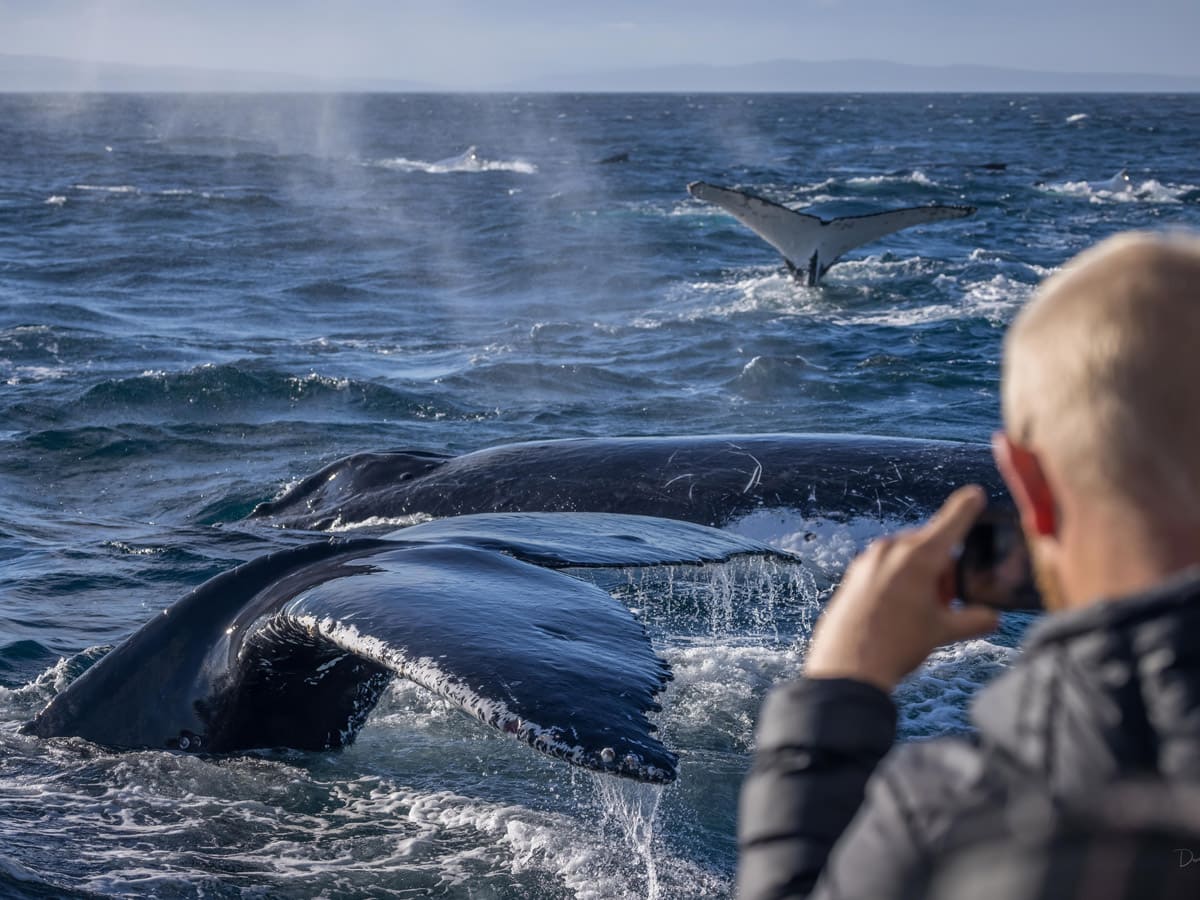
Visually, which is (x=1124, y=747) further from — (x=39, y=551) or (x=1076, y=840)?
(x=39, y=551)

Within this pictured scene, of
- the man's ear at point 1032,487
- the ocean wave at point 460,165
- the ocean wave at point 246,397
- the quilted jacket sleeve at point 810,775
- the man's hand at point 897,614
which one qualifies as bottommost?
the ocean wave at point 246,397

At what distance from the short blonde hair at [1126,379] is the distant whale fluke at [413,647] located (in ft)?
5.46

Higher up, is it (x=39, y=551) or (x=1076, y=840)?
(x=1076, y=840)

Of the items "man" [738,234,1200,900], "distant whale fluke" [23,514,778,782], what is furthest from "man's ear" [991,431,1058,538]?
"distant whale fluke" [23,514,778,782]

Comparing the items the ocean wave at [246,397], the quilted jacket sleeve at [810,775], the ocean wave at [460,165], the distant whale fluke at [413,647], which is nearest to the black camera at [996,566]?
the quilted jacket sleeve at [810,775]

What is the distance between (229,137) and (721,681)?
74.0m

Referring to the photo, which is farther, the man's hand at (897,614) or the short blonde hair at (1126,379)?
the man's hand at (897,614)

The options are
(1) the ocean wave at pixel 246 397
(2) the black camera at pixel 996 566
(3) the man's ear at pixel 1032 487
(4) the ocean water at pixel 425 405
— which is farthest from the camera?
(1) the ocean wave at pixel 246 397

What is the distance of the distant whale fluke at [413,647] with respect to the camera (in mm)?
3023

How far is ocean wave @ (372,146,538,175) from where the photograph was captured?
169 feet

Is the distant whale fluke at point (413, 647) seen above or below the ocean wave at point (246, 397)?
above

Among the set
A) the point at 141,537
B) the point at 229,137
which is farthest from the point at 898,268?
the point at 229,137

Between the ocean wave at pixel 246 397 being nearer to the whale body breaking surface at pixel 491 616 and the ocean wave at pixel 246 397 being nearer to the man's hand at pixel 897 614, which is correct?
the whale body breaking surface at pixel 491 616

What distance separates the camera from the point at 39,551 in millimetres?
8555
